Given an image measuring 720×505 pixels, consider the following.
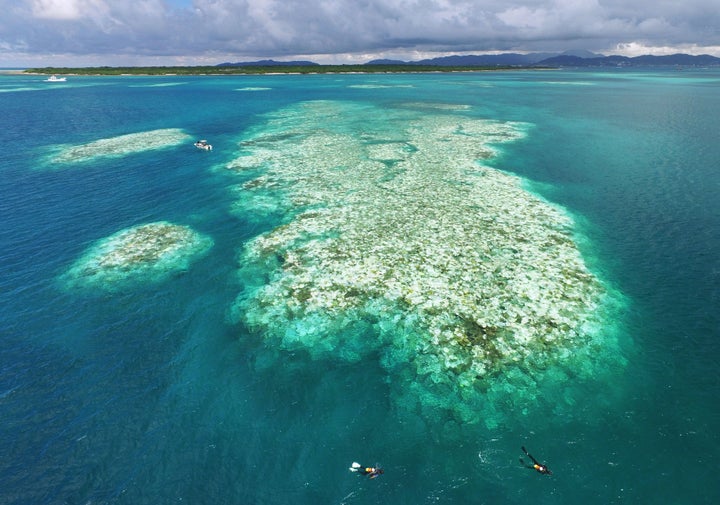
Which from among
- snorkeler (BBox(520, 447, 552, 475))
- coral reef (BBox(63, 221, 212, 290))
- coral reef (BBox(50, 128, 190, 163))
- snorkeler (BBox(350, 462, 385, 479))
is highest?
coral reef (BBox(50, 128, 190, 163))

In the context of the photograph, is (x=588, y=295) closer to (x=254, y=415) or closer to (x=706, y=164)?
(x=254, y=415)

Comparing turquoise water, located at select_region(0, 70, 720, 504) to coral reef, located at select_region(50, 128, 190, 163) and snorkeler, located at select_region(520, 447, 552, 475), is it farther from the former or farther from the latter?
coral reef, located at select_region(50, 128, 190, 163)

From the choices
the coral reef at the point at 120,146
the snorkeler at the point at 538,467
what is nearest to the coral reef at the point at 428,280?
the snorkeler at the point at 538,467

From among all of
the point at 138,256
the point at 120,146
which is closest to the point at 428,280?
the point at 138,256

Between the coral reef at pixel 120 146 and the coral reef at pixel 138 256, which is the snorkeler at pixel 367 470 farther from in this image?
the coral reef at pixel 120 146

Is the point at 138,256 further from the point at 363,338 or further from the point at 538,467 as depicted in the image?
the point at 538,467

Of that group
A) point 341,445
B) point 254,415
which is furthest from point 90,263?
point 341,445

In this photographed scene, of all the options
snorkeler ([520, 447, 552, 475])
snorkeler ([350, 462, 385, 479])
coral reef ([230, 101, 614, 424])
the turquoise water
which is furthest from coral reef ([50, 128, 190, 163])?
snorkeler ([520, 447, 552, 475])
